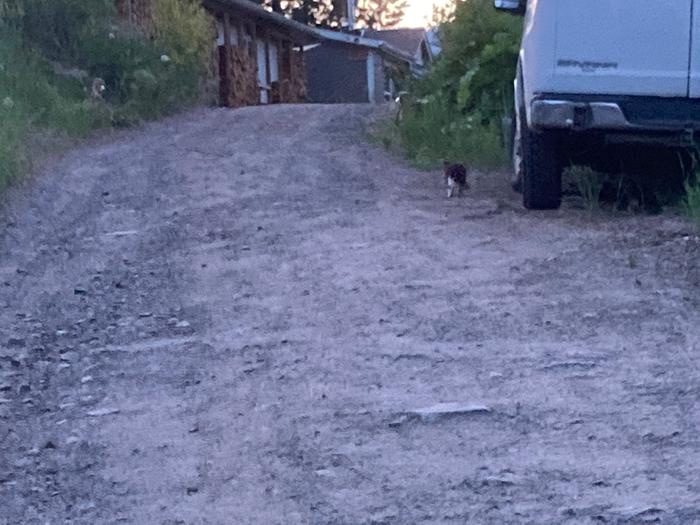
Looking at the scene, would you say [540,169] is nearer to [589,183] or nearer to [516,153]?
[589,183]

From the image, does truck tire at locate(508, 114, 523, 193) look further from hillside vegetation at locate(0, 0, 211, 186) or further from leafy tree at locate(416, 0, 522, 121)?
hillside vegetation at locate(0, 0, 211, 186)

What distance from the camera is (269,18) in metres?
33.4

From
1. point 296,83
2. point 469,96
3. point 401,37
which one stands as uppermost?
point 469,96

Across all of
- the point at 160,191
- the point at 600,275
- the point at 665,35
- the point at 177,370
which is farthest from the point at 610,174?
the point at 177,370

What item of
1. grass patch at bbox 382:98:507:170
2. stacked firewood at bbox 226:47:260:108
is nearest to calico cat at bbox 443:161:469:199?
grass patch at bbox 382:98:507:170

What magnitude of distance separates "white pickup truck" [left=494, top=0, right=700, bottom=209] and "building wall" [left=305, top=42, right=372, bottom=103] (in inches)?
1329

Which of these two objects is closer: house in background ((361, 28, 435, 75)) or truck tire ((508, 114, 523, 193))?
truck tire ((508, 114, 523, 193))

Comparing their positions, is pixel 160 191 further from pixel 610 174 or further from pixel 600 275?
pixel 600 275

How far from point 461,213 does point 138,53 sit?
42.5ft

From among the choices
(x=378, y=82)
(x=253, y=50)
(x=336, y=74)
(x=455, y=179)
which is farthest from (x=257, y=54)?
(x=455, y=179)

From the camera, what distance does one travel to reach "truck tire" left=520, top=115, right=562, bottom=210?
9.53 m

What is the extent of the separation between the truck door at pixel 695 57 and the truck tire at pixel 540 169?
100 cm

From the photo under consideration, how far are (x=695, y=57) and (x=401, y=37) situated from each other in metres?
40.0

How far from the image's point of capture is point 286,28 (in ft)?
118
